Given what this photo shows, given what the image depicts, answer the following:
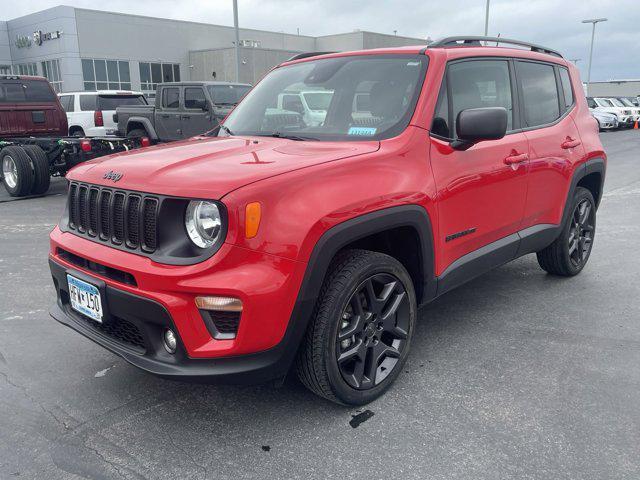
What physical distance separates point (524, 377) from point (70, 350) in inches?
110

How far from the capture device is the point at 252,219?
232 cm

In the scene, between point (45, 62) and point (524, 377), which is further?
point (45, 62)

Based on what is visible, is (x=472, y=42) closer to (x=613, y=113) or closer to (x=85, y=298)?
(x=85, y=298)

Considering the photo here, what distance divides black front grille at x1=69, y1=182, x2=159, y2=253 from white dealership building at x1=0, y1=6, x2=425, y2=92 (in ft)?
110

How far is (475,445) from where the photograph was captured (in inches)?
101

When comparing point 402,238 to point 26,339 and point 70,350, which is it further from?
point 26,339

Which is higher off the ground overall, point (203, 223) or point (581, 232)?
point (203, 223)

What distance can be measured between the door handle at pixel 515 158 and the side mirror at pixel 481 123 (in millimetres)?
553

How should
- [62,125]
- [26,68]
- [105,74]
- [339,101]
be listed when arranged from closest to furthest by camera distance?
[339,101] → [62,125] → [105,74] → [26,68]

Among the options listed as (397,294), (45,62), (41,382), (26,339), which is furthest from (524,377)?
(45,62)

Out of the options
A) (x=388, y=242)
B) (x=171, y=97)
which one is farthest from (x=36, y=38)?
(x=388, y=242)

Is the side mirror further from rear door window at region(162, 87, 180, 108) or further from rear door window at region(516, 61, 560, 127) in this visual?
rear door window at region(162, 87, 180, 108)

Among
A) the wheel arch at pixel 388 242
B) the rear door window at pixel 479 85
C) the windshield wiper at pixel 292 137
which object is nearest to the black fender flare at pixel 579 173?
the rear door window at pixel 479 85

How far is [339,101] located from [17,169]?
7725mm
